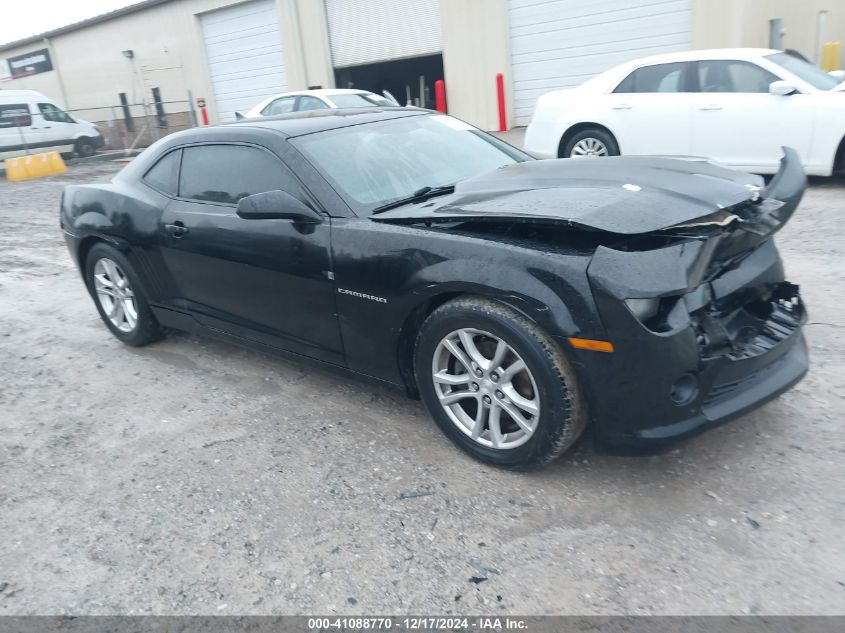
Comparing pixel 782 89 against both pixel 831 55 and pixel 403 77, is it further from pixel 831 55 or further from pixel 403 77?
pixel 403 77

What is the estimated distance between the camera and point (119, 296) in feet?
16.4

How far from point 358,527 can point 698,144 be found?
6.91 meters

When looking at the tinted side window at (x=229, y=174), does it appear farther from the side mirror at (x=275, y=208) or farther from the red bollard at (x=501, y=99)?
the red bollard at (x=501, y=99)

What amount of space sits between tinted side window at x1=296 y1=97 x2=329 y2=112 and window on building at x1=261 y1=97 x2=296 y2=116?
6.0 inches

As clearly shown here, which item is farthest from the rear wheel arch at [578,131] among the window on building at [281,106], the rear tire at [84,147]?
the rear tire at [84,147]

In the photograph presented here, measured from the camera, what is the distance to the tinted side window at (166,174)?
4457mm

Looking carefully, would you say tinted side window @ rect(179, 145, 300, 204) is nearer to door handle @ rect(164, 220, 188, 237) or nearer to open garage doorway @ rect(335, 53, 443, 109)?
door handle @ rect(164, 220, 188, 237)

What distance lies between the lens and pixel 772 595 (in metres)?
2.34

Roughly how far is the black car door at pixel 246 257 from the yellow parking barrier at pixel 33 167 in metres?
15.2

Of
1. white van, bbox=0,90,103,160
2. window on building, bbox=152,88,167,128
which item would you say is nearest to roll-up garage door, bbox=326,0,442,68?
white van, bbox=0,90,103,160

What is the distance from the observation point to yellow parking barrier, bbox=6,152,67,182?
17.0 m

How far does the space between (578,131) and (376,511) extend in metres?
7.16

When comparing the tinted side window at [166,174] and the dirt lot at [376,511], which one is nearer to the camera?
the dirt lot at [376,511]

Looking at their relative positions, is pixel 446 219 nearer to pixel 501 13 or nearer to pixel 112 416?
pixel 112 416
